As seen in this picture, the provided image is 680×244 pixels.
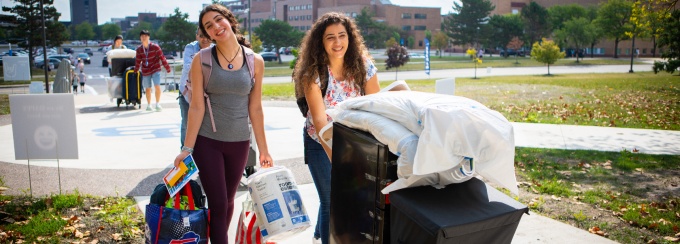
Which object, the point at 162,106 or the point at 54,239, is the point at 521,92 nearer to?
the point at 162,106

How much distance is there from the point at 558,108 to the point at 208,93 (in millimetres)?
13643

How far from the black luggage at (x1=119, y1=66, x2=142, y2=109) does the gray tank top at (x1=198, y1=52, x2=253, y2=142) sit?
34.6ft

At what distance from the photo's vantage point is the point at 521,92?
21703mm

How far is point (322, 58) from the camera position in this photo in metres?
3.96

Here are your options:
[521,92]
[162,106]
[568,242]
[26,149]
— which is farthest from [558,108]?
[26,149]

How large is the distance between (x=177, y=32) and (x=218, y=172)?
226 feet

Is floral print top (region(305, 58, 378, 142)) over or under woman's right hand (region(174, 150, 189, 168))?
over

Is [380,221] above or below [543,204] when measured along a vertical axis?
above

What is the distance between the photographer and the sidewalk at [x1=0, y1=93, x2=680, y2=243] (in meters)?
5.69

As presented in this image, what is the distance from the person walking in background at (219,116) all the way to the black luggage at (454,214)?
5.18ft

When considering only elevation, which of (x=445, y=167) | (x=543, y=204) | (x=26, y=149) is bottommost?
(x=543, y=204)

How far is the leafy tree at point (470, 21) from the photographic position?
82875 millimetres

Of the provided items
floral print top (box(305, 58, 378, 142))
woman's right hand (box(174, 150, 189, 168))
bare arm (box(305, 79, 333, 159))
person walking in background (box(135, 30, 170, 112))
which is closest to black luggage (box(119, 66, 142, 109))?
person walking in background (box(135, 30, 170, 112))

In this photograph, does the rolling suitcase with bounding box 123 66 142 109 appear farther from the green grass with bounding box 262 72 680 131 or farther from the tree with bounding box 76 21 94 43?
the tree with bounding box 76 21 94 43
